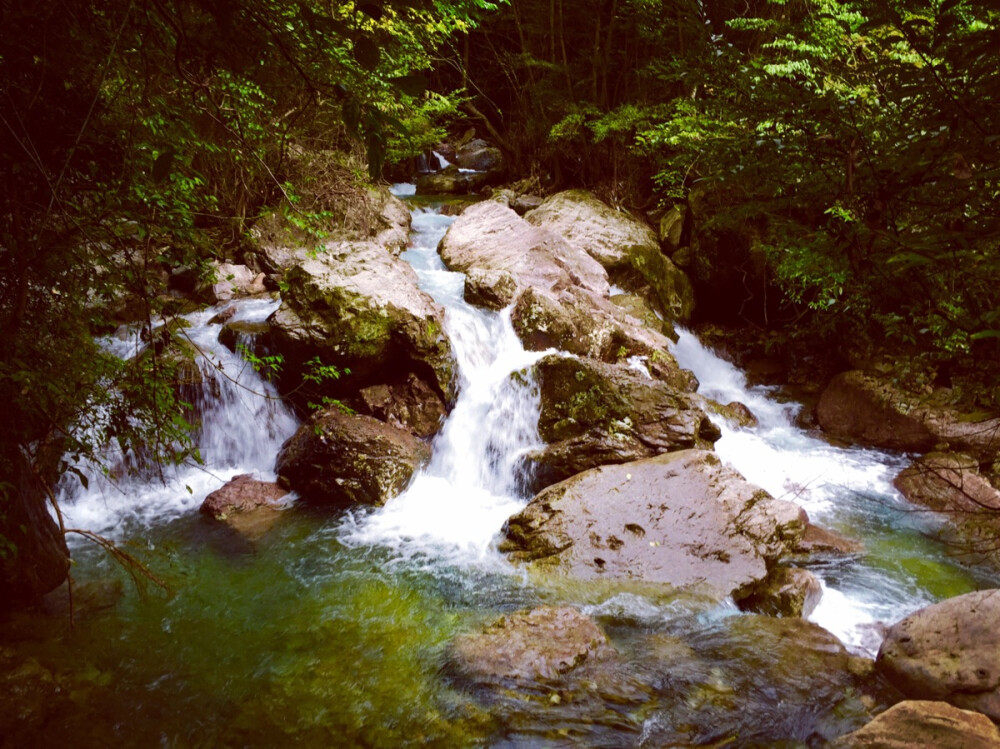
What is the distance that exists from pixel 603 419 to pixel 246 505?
14.4ft

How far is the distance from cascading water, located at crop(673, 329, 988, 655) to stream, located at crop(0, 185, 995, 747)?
3 cm

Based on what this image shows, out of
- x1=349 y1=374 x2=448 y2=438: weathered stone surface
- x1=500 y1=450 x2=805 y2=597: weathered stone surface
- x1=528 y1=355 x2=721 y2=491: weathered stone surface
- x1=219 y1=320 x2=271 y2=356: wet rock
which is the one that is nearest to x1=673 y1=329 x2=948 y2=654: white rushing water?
x1=500 y1=450 x2=805 y2=597: weathered stone surface

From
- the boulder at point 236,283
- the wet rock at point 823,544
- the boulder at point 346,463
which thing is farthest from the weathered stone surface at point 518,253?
the wet rock at point 823,544

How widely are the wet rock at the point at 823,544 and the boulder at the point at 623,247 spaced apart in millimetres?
6296

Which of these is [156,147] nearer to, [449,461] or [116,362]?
[116,362]

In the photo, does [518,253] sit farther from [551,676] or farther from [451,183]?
[551,676]

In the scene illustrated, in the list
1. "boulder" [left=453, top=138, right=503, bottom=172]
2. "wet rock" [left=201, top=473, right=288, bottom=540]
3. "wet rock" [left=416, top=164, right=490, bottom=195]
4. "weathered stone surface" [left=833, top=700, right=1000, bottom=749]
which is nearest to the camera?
"weathered stone surface" [left=833, top=700, right=1000, bottom=749]

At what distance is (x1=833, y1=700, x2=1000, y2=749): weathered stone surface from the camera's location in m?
3.15

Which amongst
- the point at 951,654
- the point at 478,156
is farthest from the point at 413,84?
the point at 478,156

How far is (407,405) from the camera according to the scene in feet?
26.7

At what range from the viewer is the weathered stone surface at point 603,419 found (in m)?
6.90

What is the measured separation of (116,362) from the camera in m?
3.35

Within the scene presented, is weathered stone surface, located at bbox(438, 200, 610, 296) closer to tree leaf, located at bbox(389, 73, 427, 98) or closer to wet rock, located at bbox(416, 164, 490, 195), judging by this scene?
wet rock, located at bbox(416, 164, 490, 195)

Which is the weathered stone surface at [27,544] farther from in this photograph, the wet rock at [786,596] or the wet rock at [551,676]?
the wet rock at [786,596]
